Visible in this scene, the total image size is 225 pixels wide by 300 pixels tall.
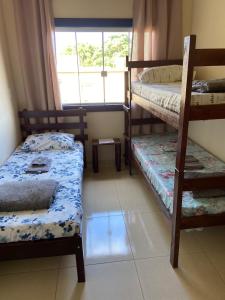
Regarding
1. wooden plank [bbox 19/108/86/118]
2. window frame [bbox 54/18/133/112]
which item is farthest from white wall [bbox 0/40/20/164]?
window frame [bbox 54/18/133/112]

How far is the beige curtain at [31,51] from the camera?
9.11ft

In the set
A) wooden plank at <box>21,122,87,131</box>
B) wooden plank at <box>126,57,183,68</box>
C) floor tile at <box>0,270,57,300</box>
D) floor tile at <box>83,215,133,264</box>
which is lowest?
floor tile at <box>0,270,57,300</box>

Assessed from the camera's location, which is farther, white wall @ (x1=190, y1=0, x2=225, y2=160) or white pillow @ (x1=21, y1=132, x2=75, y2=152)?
white pillow @ (x1=21, y1=132, x2=75, y2=152)

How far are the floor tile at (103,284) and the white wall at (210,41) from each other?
4.77 ft

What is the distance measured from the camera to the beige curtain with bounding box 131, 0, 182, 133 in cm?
288

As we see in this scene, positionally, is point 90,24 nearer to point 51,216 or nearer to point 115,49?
point 115,49

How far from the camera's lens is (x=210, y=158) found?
7.88 ft

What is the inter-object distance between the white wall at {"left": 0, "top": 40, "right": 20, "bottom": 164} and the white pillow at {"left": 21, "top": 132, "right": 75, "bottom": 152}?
183mm

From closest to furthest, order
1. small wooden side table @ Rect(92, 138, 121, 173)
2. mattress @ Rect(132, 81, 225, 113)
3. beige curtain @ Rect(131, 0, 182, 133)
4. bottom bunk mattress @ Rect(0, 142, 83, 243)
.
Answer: mattress @ Rect(132, 81, 225, 113) → bottom bunk mattress @ Rect(0, 142, 83, 243) → beige curtain @ Rect(131, 0, 182, 133) → small wooden side table @ Rect(92, 138, 121, 173)

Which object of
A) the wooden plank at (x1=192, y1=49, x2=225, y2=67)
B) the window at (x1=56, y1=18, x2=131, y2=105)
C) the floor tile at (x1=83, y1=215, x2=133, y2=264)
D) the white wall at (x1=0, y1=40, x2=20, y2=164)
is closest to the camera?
the wooden plank at (x1=192, y1=49, x2=225, y2=67)

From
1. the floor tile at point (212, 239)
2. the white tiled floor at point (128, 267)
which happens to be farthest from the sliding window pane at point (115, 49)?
the floor tile at point (212, 239)

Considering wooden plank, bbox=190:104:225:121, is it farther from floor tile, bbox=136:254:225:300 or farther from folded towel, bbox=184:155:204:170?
floor tile, bbox=136:254:225:300

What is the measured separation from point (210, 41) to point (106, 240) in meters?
2.30

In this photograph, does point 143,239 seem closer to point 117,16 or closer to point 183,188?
point 183,188
